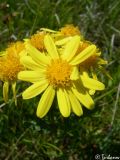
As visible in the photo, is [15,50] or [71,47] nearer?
[71,47]

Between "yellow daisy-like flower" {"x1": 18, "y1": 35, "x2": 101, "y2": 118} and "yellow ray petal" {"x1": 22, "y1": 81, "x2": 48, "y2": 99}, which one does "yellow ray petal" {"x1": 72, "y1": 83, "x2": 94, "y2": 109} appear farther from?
"yellow ray petal" {"x1": 22, "y1": 81, "x2": 48, "y2": 99}

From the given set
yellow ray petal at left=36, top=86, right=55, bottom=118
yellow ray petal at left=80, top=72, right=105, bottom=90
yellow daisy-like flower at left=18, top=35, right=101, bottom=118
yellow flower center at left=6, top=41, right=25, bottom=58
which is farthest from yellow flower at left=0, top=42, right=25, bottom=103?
yellow ray petal at left=80, top=72, right=105, bottom=90

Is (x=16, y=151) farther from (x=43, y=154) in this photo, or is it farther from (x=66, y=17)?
(x=66, y=17)

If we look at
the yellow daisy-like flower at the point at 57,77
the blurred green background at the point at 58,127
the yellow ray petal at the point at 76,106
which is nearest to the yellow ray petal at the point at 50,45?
the yellow daisy-like flower at the point at 57,77

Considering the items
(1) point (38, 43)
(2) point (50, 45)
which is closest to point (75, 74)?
(2) point (50, 45)

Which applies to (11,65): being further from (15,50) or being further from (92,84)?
(92,84)
